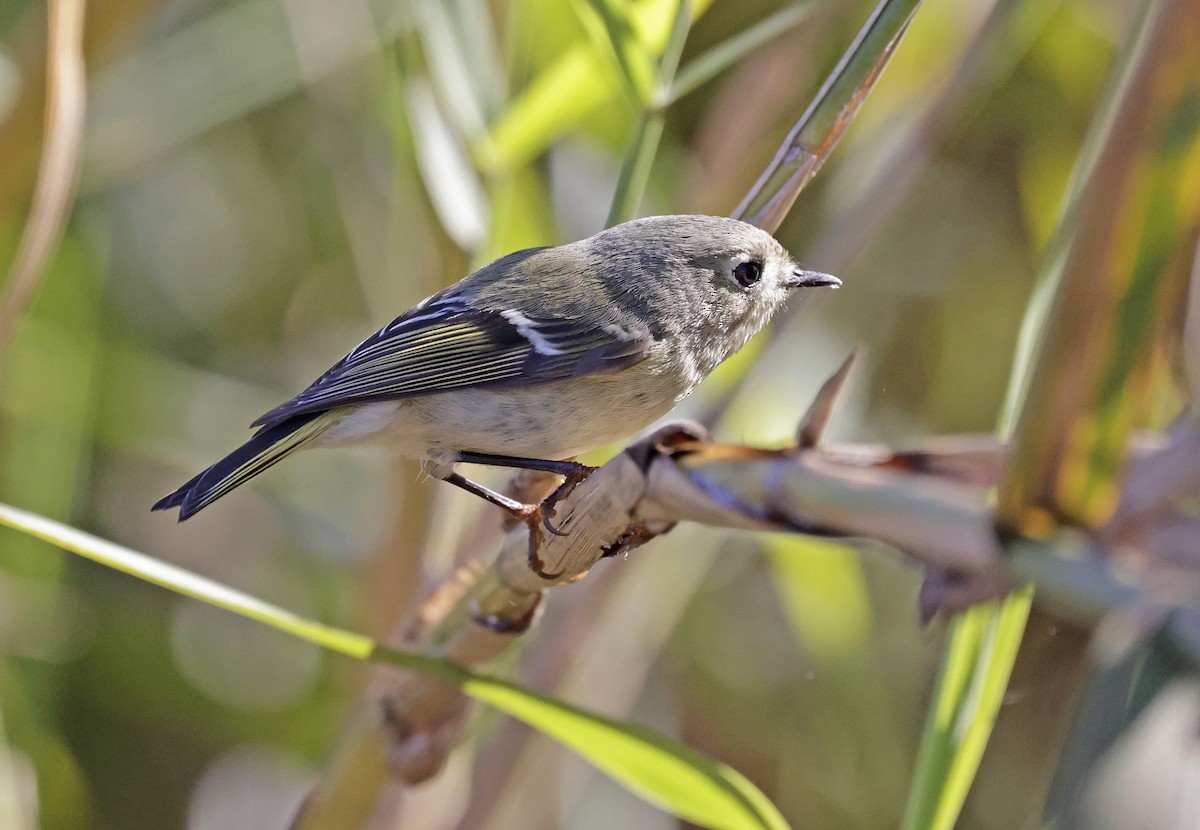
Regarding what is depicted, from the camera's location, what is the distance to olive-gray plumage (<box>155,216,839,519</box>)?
1.55 m

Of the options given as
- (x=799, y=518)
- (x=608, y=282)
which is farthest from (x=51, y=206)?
(x=799, y=518)

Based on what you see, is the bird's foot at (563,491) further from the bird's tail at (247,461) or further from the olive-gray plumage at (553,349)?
the bird's tail at (247,461)

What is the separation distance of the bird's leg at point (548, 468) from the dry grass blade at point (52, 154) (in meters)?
0.60

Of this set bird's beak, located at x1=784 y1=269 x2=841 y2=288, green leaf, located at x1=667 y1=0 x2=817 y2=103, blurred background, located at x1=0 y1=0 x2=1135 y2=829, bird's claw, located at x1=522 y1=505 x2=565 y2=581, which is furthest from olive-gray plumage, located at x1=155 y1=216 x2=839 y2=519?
bird's claw, located at x1=522 y1=505 x2=565 y2=581

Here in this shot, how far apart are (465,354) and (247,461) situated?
34cm

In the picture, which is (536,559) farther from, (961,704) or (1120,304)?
(1120,304)

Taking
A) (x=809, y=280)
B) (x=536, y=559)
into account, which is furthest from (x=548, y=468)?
(x=809, y=280)

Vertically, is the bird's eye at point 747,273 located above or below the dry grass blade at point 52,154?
below

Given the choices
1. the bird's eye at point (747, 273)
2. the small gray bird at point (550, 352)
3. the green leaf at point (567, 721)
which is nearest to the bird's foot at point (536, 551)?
the green leaf at point (567, 721)

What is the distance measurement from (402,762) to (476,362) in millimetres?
584

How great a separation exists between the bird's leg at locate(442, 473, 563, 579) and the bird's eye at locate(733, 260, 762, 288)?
0.50m

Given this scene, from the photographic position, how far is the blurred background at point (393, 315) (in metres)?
1.77

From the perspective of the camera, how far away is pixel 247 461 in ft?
4.72

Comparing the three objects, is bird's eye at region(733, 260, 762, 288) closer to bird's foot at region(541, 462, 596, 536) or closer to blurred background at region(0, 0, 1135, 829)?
blurred background at region(0, 0, 1135, 829)
